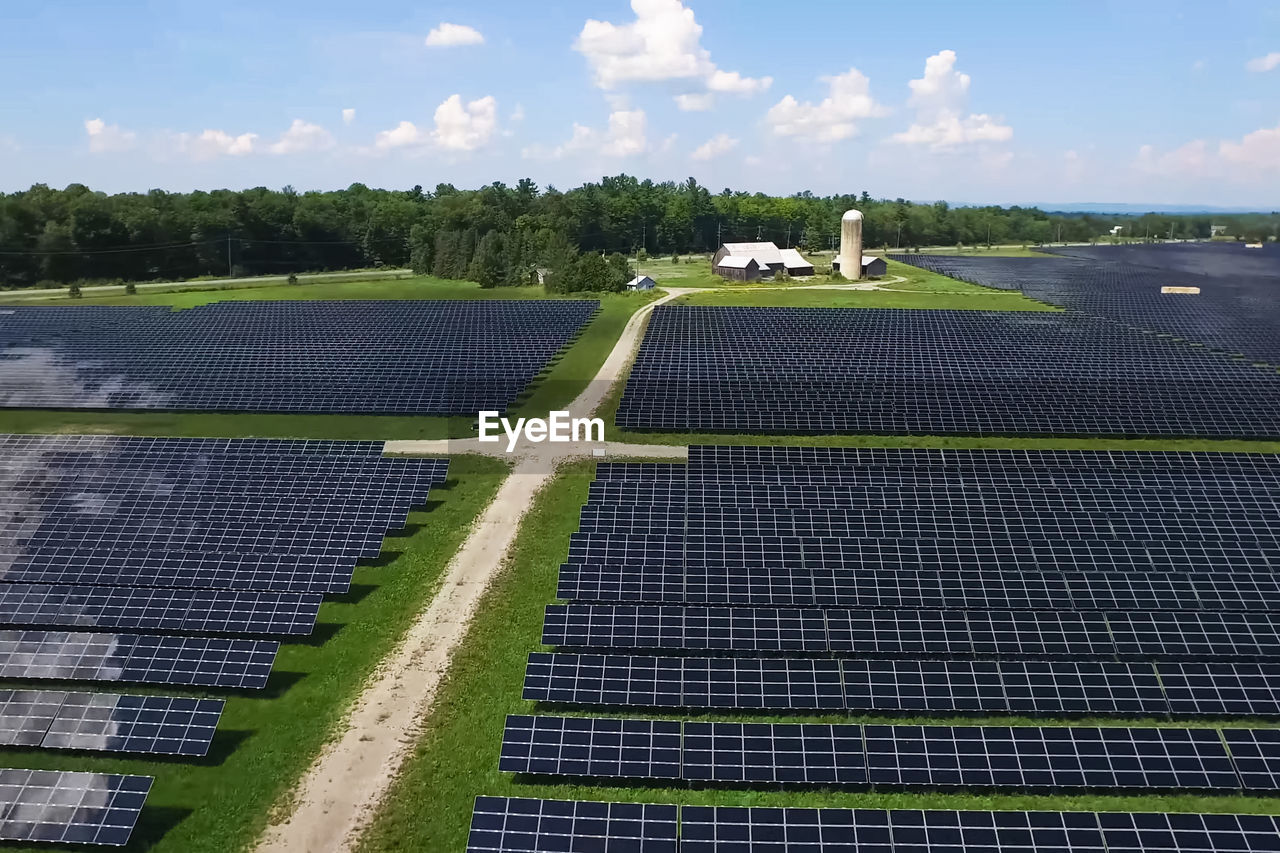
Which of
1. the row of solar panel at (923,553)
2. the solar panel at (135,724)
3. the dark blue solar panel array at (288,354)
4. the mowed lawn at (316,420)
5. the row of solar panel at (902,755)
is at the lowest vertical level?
the row of solar panel at (902,755)

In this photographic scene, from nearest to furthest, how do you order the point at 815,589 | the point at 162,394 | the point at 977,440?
the point at 815,589 < the point at 977,440 < the point at 162,394

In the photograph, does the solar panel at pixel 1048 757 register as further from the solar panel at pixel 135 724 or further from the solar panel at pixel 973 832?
the solar panel at pixel 135 724

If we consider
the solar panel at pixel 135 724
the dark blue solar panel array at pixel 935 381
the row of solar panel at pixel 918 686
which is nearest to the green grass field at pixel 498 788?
the row of solar panel at pixel 918 686

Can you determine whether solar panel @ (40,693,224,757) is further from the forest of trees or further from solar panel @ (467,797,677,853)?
the forest of trees

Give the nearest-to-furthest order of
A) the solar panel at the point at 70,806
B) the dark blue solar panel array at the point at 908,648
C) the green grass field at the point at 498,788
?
the dark blue solar panel array at the point at 908,648 → the solar panel at the point at 70,806 → the green grass field at the point at 498,788

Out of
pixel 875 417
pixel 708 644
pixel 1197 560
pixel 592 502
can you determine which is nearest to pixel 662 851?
pixel 708 644

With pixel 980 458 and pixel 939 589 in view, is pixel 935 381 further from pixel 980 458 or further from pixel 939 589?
pixel 939 589

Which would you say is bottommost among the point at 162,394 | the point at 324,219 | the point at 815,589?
the point at 815,589

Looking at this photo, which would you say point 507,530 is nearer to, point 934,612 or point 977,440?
point 934,612
